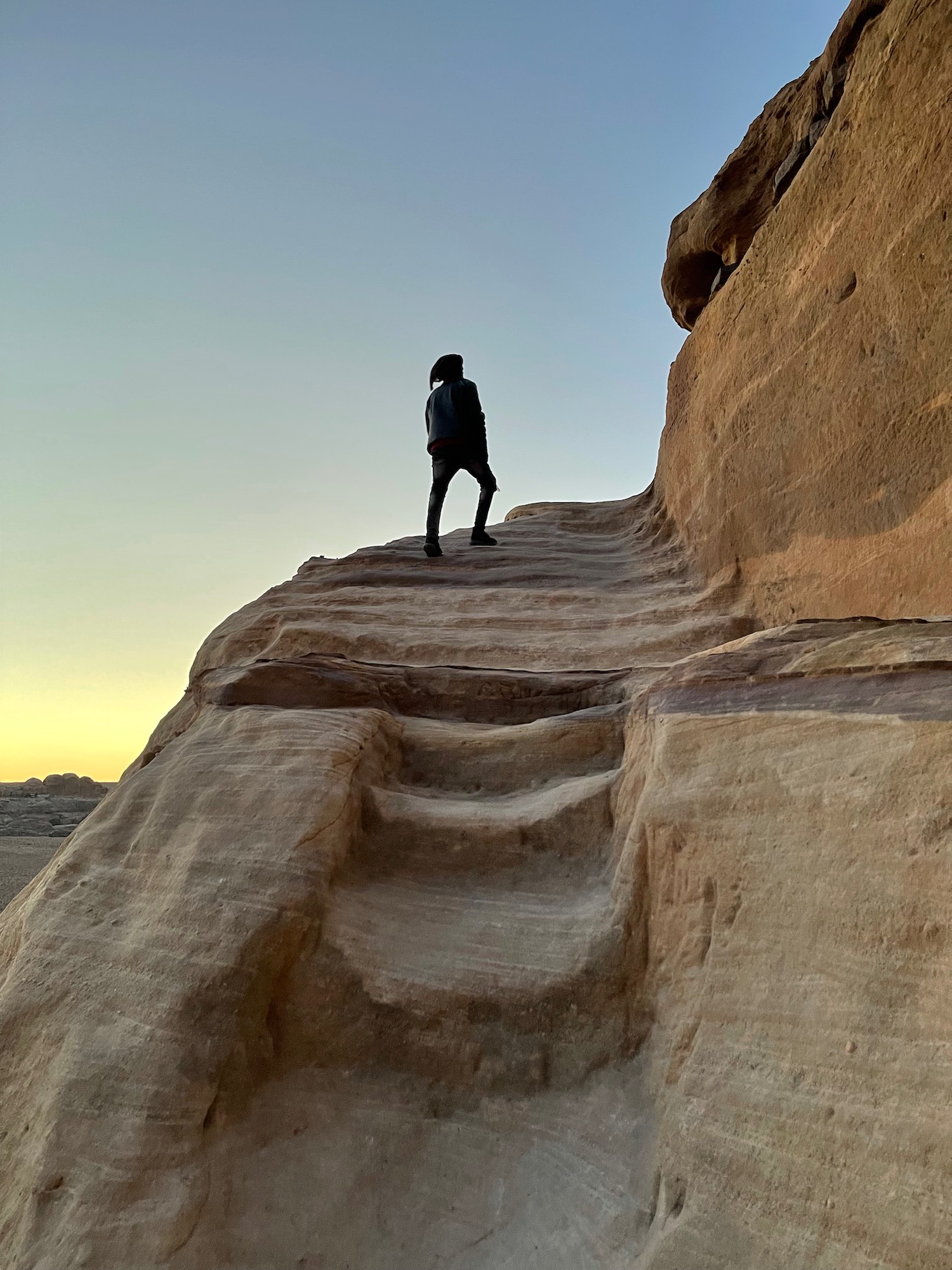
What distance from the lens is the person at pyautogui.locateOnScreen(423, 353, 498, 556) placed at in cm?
689

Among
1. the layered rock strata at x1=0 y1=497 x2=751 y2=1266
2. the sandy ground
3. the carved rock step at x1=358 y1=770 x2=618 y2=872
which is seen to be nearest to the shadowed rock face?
the layered rock strata at x1=0 y1=497 x2=751 y2=1266

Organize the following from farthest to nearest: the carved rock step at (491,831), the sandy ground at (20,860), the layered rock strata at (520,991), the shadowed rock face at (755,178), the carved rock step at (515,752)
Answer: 1. the sandy ground at (20,860)
2. the shadowed rock face at (755,178)
3. the carved rock step at (515,752)
4. the carved rock step at (491,831)
5. the layered rock strata at (520,991)

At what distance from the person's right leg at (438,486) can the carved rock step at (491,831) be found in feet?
12.5

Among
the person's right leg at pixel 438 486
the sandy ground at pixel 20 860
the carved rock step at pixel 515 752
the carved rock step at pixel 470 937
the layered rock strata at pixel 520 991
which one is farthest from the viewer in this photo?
the sandy ground at pixel 20 860

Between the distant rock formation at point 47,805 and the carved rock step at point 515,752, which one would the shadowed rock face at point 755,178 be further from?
the distant rock formation at point 47,805

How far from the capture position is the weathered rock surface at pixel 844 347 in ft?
11.3

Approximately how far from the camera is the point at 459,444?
6891mm

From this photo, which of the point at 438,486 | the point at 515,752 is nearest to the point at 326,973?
the point at 515,752

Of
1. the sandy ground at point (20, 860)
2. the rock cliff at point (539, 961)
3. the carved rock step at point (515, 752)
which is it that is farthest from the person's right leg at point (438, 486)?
the sandy ground at point (20, 860)

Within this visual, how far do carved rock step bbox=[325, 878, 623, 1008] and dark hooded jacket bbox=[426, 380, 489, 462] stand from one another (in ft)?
15.6

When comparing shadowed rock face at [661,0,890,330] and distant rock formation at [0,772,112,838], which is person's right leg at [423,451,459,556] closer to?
shadowed rock face at [661,0,890,330]

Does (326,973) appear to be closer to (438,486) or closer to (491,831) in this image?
(491,831)

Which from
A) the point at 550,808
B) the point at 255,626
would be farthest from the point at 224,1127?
the point at 255,626

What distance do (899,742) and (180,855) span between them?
249cm
